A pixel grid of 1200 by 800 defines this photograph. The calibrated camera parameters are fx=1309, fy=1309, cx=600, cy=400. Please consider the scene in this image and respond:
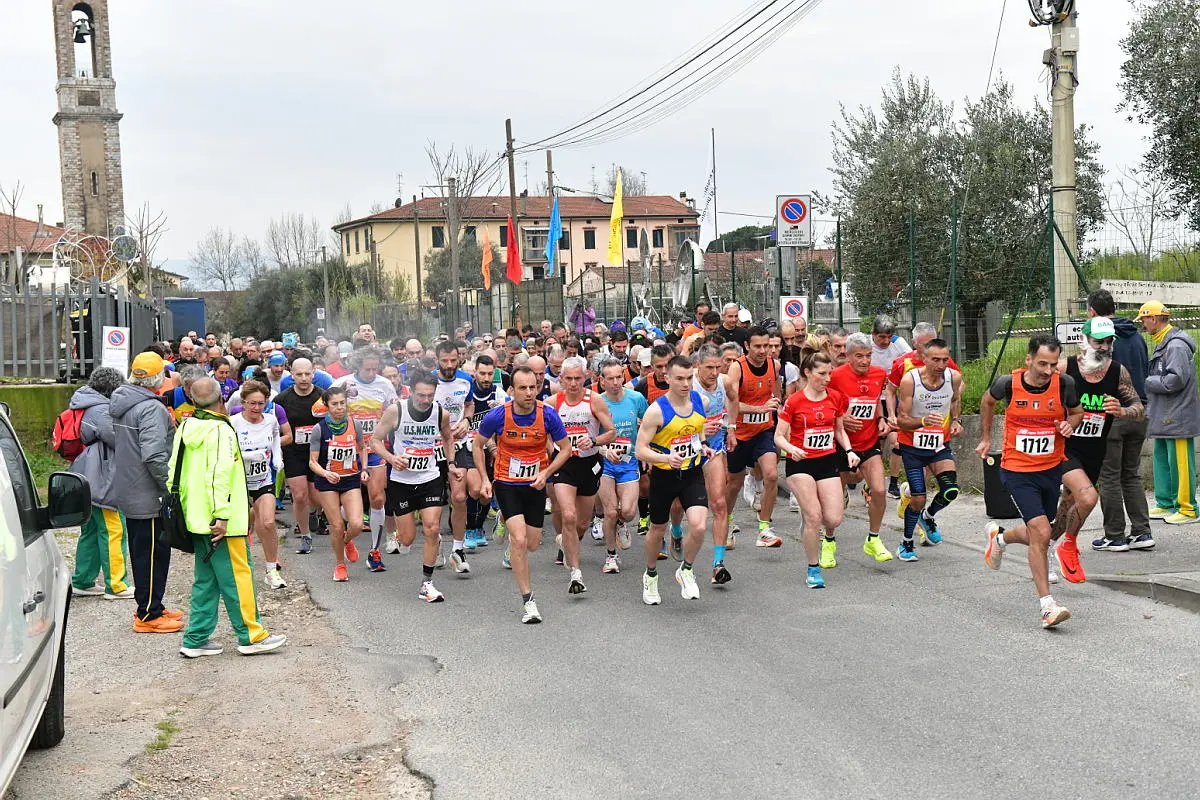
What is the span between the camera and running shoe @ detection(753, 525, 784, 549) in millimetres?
12227

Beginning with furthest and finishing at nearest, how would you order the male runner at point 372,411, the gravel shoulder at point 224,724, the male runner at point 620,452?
the male runner at point 372,411 < the male runner at point 620,452 < the gravel shoulder at point 224,724

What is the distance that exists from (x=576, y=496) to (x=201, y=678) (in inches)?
149

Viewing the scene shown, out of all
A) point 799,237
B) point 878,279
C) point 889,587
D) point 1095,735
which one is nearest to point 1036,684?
point 1095,735

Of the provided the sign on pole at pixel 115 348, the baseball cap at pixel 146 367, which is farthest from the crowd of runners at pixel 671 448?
the sign on pole at pixel 115 348

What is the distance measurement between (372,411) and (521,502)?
284 centimetres

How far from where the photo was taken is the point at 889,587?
10078 millimetres

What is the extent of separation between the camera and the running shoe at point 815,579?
400 inches

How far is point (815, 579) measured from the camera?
10164 millimetres

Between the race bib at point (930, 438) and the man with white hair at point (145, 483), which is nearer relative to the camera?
the man with white hair at point (145, 483)

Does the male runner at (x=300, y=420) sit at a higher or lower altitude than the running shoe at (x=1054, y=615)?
higher

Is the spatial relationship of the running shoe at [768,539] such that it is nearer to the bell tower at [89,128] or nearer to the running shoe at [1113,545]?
the running shoe at [1113,545]

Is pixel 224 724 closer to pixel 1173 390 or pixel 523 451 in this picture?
pixel 523 451

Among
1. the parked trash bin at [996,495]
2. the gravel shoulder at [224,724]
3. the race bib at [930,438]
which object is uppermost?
the race bib at [930,438]

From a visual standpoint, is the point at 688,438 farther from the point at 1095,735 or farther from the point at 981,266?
the point at 981,266
